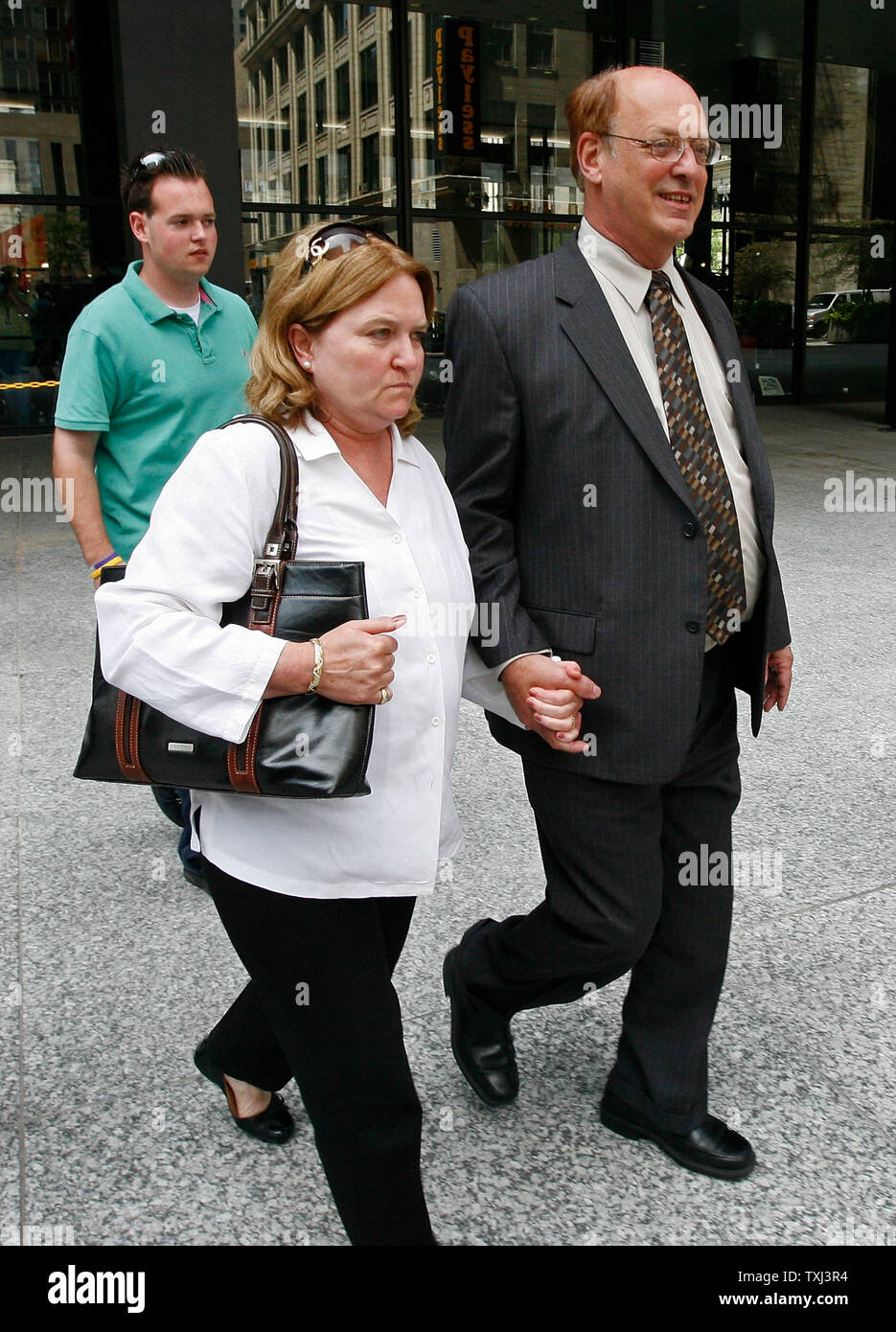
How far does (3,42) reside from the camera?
14055 mm

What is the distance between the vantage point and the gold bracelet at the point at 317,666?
1812 mm

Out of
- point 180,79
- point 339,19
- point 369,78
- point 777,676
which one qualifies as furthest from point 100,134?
point 777,676

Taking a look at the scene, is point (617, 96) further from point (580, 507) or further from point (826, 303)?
point (826, 303)

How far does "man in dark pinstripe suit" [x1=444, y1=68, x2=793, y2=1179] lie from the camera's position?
7.40ft

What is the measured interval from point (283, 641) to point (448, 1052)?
149cm

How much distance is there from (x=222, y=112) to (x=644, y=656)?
25.9ft

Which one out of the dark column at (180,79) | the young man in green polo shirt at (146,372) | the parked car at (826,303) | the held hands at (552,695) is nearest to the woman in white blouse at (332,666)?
the held hands at (552,695)

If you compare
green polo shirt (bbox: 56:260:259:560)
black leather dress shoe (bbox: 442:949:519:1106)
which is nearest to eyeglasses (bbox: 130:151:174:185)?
green polo shirt (bbox: 56:260:259:560)

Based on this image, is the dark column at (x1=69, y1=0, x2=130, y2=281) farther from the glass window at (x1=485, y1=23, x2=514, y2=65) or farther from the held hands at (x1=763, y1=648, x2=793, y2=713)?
the held hands at (x1=763, y1=648, x2=793, y2=713)

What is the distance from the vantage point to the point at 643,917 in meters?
2.39

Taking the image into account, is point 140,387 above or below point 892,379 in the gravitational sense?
above

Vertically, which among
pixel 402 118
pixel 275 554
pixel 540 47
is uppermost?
Result: pixel 540 47

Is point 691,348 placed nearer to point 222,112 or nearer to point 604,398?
point 604,398

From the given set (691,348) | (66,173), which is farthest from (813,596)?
(66,173)
